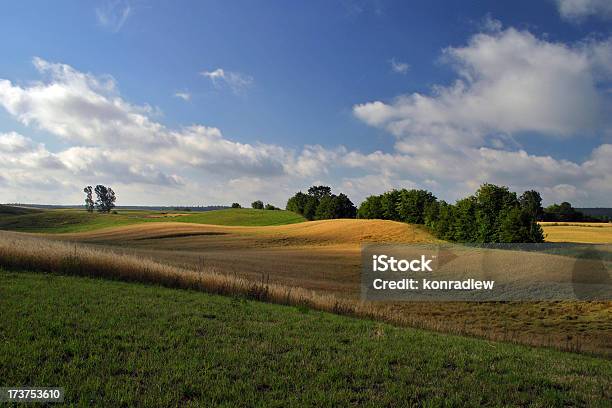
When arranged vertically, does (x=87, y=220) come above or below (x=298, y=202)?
below

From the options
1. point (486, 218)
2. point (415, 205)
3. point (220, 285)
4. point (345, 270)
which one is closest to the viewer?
point (220, 285)

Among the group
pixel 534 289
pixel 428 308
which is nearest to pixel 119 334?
pixel 428 308

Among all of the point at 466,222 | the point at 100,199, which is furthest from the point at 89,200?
the point at 466,222

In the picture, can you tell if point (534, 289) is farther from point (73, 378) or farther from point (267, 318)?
point (73, 378)

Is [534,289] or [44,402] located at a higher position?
[44,402]

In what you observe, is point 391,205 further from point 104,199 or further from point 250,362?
point 104,199

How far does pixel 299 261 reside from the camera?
4125 centimetres

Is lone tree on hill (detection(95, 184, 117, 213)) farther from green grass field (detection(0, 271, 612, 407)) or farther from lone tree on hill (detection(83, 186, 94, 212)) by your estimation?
green grass field (detection(0, 271, 612, 407))

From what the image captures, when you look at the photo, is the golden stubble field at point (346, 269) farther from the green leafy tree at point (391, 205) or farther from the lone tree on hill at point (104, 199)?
the lone tree on hill at point (104, 199)

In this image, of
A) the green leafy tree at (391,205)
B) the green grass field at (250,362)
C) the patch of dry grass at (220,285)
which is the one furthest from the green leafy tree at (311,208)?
the green grass field at (250,362)

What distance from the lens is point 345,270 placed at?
121 feet

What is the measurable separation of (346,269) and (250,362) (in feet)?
100

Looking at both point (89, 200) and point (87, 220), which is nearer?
point (87, 220)

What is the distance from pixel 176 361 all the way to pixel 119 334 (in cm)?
209
